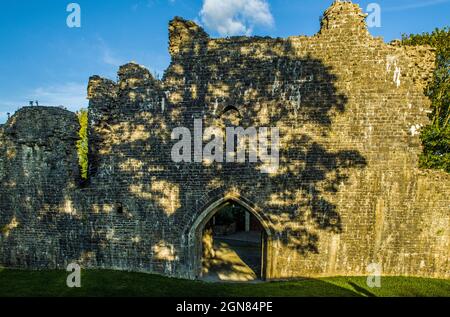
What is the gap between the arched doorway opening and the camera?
9836 mm

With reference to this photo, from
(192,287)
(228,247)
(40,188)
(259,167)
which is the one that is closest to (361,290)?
(259,167)

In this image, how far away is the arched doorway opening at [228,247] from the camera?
9836 millimetres

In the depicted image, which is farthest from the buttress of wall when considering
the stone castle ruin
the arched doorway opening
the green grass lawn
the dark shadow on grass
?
the dark shadow on grass

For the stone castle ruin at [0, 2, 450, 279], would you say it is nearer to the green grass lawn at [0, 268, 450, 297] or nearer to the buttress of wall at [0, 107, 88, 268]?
the buttress of wall at [0, 107, 88, 268]

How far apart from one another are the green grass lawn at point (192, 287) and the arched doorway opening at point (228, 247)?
3.50ft

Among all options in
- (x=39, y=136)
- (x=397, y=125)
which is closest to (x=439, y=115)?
(x=397, y=125)

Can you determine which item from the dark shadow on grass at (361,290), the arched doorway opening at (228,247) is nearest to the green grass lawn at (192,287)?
the dark shadow on grass at (361,290)

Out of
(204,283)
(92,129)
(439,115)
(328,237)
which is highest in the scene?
(439,115)

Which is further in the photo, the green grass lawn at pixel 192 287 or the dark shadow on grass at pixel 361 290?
the green grass lawn at pixel 192 287

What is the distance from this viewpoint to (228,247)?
15.7 m

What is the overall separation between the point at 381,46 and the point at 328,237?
20.7 feet

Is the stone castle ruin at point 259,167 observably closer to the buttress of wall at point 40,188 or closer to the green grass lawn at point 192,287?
the buttress of wall at point 40,188

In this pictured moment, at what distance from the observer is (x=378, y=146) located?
9297mm

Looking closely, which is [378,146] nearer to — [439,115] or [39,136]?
[39,136]
